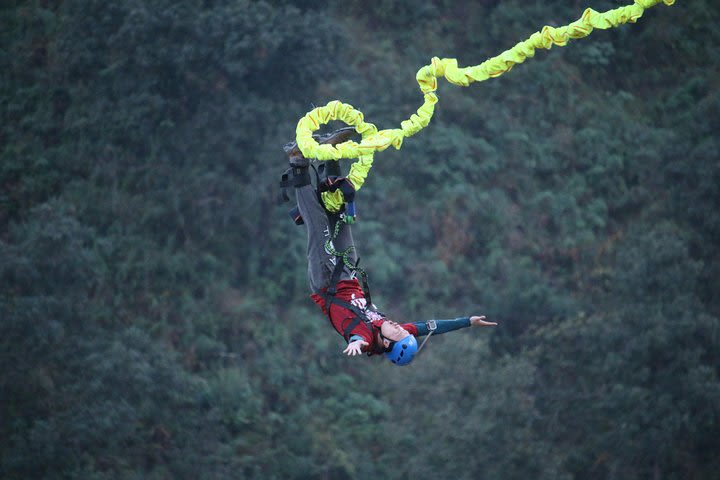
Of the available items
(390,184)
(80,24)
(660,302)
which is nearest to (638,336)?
(660,302)

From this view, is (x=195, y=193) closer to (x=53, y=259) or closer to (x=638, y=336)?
(x=53, y=259)

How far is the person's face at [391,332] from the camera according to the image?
1012 centimetres

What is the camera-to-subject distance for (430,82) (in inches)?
396

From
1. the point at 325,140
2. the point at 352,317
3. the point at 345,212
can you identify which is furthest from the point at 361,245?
the point at 325,140

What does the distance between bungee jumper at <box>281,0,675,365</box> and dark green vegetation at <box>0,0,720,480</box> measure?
11554mm

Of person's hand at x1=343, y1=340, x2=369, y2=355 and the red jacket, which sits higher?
the red jacket

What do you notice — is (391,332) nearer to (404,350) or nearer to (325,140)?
(404,350)

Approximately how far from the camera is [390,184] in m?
26.6

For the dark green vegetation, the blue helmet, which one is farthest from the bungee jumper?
the dark green vegetation

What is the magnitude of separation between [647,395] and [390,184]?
7.70 meters

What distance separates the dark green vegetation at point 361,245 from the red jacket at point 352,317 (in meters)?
11.5

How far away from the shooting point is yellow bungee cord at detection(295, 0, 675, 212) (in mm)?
9258

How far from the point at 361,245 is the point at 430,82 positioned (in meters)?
15.6

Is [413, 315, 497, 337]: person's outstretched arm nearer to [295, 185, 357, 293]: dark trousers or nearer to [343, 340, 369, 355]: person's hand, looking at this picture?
[343, 340, 369, 355]: person's hand
